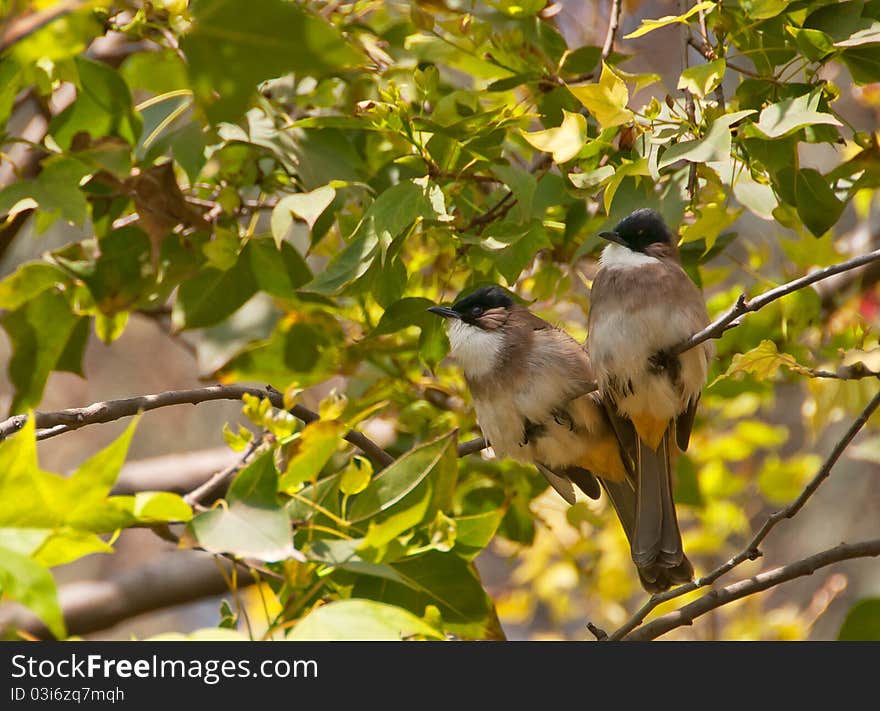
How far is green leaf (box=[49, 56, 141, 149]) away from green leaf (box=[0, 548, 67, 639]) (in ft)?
4.92

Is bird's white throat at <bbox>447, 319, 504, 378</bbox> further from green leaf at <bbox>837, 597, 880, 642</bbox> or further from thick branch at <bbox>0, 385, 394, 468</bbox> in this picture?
green leaf at <bbox>837, 597, 880, 642</bbox>

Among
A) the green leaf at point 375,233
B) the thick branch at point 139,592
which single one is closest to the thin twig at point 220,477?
the green leaf at point 375,233

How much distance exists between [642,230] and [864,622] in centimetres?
121

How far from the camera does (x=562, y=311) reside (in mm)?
4129

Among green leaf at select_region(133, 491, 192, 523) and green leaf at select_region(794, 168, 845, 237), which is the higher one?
green leaf at select_region(133, 491, 192, 523)

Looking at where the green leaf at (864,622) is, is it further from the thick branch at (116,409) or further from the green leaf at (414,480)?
the thick branch at (116,409)

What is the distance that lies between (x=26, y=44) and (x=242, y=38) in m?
0.33

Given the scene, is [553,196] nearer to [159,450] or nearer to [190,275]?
[190,275]

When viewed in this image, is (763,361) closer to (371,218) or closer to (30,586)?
(371,218)

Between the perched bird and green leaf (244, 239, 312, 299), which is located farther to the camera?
the perched bird

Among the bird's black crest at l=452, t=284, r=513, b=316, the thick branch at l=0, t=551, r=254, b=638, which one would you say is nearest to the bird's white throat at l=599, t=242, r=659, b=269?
the bird's black crest at l=452, t=284, r=513, b=316

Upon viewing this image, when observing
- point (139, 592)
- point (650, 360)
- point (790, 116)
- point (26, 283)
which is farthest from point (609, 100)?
point (139, 592)

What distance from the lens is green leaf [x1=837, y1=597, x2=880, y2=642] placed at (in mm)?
2375
